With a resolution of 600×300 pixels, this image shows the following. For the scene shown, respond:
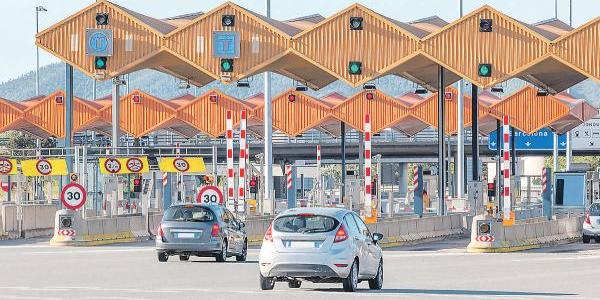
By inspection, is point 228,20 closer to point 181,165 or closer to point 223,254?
point 181,165

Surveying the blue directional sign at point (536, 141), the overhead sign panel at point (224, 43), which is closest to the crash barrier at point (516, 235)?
the overhead sign panel at point (224, 43)

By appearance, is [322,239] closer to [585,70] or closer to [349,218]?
[349,218]

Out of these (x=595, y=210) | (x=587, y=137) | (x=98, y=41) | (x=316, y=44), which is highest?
(x=98, y=41)

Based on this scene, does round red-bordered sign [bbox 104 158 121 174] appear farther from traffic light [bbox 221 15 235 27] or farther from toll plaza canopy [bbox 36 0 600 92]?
traffic light [bbox 221 15 235 27]

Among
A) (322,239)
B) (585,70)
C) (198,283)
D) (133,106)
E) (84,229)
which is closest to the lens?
(322,239)

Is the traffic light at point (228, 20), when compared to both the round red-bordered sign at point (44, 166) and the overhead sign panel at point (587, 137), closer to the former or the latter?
the round red-bordered sign at point (44, 166)

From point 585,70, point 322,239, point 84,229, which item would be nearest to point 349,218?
point 322,239

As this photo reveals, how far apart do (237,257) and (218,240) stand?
1.43 m

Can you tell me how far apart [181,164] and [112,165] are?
217cm

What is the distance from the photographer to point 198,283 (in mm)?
25172

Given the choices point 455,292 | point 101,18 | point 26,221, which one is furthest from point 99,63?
point 455,292

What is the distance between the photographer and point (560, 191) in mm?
60906

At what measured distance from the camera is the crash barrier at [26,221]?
44.9 metres

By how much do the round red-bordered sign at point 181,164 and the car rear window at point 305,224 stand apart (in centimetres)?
2381
